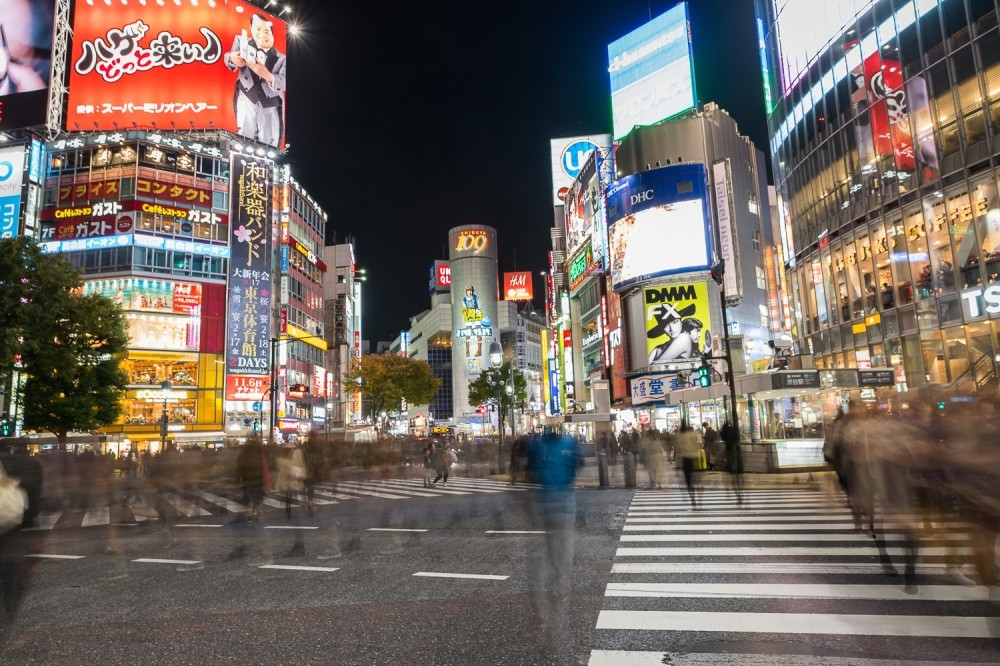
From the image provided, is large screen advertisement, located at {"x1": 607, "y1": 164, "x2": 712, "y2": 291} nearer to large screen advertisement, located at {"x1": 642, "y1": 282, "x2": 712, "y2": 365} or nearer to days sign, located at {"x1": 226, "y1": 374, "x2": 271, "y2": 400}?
large screen advertisement, located at {"x1": 642, "y1": 282, "x2": 712, "y2": 365}

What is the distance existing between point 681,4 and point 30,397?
57318mm

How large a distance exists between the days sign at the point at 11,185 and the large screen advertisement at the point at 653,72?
152ft

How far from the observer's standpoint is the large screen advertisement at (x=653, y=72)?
56219mm

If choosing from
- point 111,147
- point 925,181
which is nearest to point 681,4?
point 925,181

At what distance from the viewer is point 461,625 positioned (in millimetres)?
5512

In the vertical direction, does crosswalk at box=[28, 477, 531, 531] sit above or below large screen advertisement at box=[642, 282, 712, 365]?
below

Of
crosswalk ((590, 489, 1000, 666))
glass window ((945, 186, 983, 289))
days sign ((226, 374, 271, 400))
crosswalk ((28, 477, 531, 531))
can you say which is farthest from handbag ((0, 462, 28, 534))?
days sign ((226, 374, 271, 400))

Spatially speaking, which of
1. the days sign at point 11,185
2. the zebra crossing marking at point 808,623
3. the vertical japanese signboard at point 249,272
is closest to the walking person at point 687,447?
the zebra crossing marking at point 808,623

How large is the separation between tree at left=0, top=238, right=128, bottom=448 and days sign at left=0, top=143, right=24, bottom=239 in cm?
860

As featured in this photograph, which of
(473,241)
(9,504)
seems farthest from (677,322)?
(473,241)

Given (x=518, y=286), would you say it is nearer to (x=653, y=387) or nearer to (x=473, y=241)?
(x=473, y=241)

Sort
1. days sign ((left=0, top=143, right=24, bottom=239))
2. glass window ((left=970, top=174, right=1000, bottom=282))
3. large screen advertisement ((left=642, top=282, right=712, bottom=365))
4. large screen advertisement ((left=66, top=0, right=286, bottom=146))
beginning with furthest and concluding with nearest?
large screen advertisement ((left=66, top=0, right=286, bottom=146)), large screen advertisement ((left=642, top=282, right=712, bottom=365)), days sign ((left=0, top=143, right=24, bottom=239)), glass window ((left=970, top=174, right=1000, bottom=282))

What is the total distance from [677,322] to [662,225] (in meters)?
7.44

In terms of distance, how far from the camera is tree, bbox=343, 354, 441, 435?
226ft
